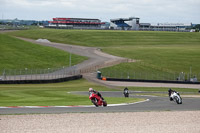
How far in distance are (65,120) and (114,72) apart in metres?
51.9

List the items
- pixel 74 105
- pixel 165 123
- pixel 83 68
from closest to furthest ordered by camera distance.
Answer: pixel 165 123 → pixel 74 105 → pixel 83 68

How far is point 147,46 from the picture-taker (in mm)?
131875

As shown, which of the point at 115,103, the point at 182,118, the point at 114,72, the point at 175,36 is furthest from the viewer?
the point at 175,36

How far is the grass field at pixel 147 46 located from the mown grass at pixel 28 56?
12979 millimetres

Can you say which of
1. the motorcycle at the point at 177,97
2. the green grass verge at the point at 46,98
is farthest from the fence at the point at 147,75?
the motorcycle at the point at 177,97

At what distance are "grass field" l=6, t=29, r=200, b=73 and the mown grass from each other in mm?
12979

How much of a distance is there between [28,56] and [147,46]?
172ft

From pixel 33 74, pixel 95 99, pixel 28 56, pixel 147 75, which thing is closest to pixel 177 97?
pixel 95 99

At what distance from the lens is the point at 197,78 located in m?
75.1

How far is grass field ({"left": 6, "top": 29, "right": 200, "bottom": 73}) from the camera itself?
8500 cm

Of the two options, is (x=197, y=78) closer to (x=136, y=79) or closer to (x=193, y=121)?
(x=136, y=79)

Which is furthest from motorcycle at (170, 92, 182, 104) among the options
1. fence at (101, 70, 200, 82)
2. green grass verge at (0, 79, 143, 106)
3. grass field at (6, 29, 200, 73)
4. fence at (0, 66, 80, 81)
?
grass field at (6, 29, 200, 73)

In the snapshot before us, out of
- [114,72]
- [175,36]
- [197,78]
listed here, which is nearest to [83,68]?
[114,72]

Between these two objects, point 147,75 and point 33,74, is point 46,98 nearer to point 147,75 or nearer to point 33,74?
point 33,74
